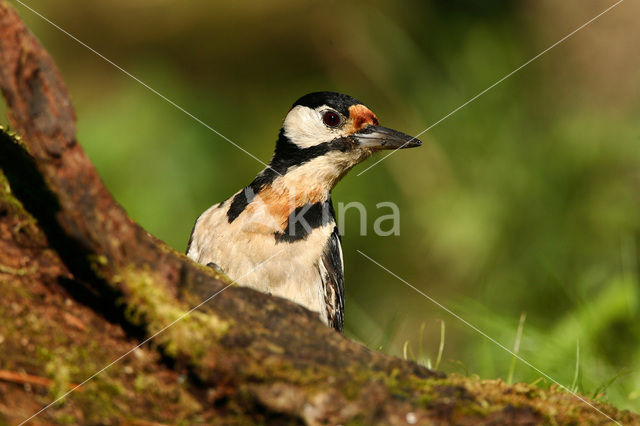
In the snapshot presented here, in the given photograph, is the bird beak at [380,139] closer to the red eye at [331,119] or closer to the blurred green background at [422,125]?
the red eye at [331,119]

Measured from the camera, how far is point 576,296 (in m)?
4.38

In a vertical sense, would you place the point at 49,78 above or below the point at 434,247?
above

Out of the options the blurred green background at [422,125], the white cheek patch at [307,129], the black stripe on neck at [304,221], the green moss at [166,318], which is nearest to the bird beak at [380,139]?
the white cheek patch at [307,129]

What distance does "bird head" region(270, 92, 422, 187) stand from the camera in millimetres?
3688

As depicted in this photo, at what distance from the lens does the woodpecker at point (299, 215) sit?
10.9 feet

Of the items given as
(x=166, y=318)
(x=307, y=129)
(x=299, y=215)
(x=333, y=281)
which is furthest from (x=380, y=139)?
(x=166, y=318)

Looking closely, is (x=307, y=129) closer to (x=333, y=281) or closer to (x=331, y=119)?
(x=331, y=119)

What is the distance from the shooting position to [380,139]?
3.72 meters

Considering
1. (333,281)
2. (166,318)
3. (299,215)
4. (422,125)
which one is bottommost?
(333,281)

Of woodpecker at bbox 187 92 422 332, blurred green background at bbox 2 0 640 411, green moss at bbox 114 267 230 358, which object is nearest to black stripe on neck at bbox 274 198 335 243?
woodpecker at bbox 187 92 422 332

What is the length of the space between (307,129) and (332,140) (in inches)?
6.5

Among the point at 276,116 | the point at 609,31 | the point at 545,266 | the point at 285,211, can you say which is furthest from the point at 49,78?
the point at 609,31

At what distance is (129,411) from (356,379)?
558mm

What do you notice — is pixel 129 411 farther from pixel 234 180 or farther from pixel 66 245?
pixel 234 180
